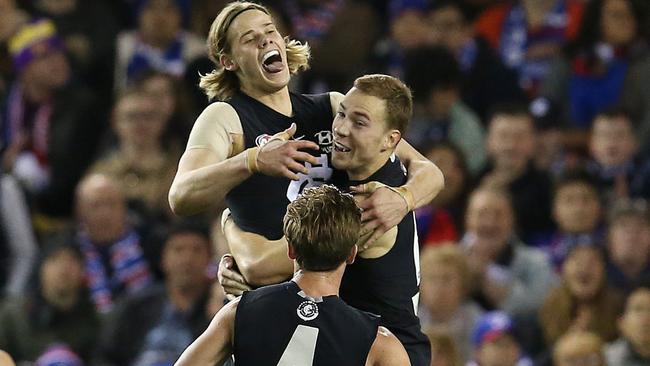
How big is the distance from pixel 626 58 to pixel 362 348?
5702 millimetres

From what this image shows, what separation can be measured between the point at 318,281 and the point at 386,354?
1.06 feet

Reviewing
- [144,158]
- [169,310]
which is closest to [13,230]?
[144,158]

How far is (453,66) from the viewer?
35.3 feet

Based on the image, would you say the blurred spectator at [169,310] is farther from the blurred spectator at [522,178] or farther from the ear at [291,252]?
the ear at [291,252]

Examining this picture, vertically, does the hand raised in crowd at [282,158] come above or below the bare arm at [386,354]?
above

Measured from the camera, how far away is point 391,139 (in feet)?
19.4

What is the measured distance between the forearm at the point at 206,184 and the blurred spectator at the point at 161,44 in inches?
226

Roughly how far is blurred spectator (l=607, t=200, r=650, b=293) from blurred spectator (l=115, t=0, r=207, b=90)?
3.47 meters

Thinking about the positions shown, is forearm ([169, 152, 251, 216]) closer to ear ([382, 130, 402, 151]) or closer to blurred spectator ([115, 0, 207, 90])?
ear ([382, 130, 402, 151])

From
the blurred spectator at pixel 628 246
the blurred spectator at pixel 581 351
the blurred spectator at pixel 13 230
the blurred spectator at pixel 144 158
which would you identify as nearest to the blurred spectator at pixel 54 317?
the blurred spectator at pixel 13 230

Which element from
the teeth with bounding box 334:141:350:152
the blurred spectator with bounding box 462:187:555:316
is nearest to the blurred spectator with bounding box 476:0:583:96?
the blurred spectator with bounding box 462:187:555:316

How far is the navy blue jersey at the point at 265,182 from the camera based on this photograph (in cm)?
615

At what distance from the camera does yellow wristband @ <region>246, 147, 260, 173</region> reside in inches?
219

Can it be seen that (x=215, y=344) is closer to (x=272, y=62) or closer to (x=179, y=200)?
(x=179, y=200)
